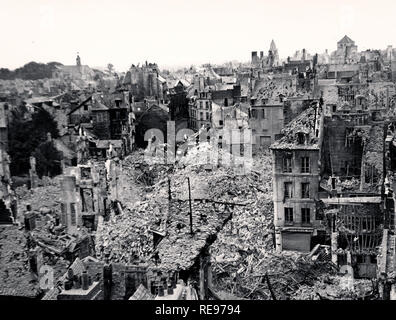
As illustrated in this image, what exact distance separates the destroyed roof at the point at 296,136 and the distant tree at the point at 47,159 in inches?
176

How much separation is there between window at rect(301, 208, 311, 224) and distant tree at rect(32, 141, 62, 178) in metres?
4.94

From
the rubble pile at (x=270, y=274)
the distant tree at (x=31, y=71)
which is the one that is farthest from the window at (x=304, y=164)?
the distant tree at (x=31, y=71)

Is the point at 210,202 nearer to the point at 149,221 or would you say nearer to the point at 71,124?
the point at 149,221

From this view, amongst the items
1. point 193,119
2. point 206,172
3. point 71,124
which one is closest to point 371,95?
point 193,119

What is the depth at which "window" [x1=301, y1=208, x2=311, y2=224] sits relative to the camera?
23.6ft

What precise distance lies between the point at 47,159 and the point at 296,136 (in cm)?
549

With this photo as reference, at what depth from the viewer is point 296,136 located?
7.43 meters

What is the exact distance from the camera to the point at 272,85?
10250mm

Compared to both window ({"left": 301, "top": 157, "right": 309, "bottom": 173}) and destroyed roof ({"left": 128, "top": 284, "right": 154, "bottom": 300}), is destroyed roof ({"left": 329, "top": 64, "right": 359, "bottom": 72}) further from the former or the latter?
destroyed roof ({"left": 128, "top": 284, "right": 154, "bottom": 300})

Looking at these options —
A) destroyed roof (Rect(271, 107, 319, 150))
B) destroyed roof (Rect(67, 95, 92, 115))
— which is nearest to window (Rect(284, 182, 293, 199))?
destroyed roof (Rect(271, 107, 319, 150))

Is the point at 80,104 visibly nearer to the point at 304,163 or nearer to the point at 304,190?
the point at 304,163

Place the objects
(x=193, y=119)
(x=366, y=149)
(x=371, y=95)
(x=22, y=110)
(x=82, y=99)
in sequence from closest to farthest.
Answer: (x=366, y=149) → (x=22, y=110) → (x=82, y=99) → (x=193, y=119) → (x=371, y=95)

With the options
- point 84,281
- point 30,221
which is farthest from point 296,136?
point 30,221

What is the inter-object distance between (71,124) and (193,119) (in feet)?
9.22
